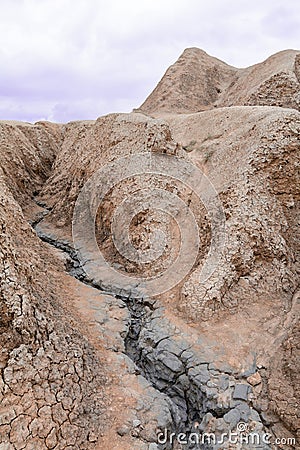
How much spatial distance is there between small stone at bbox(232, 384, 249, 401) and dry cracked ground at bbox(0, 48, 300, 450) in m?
0.02

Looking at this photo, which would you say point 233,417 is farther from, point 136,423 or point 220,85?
point 220,85

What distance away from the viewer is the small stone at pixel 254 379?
6.74 m

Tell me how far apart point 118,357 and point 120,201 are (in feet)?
16.0

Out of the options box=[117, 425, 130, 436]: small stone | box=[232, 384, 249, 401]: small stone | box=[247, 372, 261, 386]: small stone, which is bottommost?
box=[117, 425, 130, 436]: small stone

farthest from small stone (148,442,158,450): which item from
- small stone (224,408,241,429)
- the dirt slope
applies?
the dirt slope

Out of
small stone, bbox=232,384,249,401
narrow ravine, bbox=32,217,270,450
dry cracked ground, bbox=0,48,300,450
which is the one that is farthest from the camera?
small stone, bbox=232,384,249,401

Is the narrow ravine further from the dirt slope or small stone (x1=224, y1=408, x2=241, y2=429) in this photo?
the dirt slope

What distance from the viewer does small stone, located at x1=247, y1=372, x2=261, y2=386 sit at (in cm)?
674

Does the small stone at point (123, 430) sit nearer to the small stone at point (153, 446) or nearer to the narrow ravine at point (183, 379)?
the small stone at point (153, 446)

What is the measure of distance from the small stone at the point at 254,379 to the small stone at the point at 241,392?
12 centimetres

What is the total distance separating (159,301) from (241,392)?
280cm

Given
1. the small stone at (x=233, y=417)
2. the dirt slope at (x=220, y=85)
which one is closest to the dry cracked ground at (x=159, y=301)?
the small stone at (x=233, y=417)

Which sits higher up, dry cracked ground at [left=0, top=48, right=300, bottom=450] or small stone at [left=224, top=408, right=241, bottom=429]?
dry cracked ground at [left=0, top=48, right=300, bottom=450]

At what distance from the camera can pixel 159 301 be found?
8.76 metres
